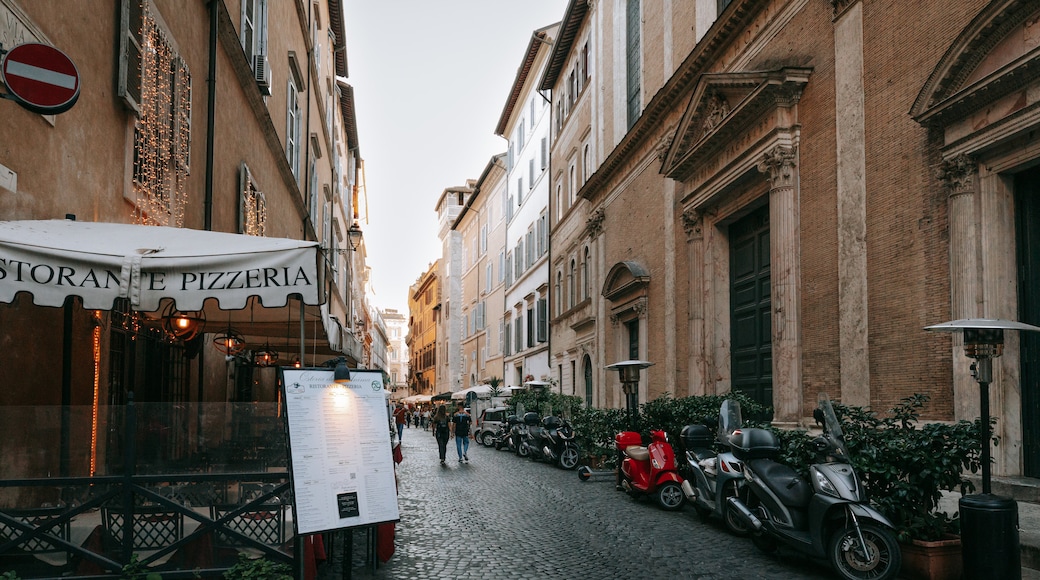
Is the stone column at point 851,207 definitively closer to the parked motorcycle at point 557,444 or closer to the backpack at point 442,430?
the parked motorcycle at point 557,444

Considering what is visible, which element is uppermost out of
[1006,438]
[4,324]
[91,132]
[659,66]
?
[659,66]

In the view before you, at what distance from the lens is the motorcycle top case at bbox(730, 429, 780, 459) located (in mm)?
8336

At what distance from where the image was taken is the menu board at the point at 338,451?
5.58 m

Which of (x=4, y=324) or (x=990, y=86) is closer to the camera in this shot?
(x=4, y=324)

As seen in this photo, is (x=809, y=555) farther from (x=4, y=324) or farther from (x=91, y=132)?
(x=91, y=132)

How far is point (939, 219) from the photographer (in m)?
10.1

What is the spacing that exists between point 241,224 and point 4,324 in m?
7.58

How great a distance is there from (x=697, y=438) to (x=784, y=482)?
324 cm

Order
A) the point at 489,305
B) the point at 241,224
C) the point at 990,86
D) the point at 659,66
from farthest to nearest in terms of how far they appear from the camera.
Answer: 1. the point at 489,305
2. the point at 659,66
3. the point at 241,224
4. the point at 990,86

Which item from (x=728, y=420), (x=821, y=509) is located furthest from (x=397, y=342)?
(x=821, y=509)

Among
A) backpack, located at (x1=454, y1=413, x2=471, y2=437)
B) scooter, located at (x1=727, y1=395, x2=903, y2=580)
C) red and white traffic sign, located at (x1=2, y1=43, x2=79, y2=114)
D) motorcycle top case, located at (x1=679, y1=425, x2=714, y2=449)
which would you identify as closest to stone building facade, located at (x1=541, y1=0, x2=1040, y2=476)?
motorcycle top case, located at (x1=679, y1=425, x2=714, y2=449)

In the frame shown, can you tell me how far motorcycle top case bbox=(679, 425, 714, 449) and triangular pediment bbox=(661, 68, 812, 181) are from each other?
5948 mm

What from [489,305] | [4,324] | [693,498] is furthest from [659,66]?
[489,305]

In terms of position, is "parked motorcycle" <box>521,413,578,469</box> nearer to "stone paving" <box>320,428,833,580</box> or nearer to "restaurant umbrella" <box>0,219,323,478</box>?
"stone paving" <box>320,428,833,580</box>
